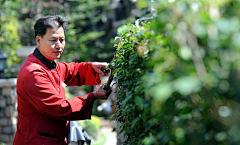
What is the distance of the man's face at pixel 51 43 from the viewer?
259cm

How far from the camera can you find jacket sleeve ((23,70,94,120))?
2.29 meters

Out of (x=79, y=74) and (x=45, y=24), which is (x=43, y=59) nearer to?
(x=45, y=24)

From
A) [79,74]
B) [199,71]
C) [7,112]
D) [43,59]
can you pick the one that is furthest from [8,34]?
[199,71]

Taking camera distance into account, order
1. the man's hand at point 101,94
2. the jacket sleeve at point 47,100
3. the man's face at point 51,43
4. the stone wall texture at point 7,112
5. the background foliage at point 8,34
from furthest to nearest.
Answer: the background foliage at point 8,34
the stone wall texture at point 7,112
the man's face at point 51,43
the man's hand at point 101,94
the jacket sleeve at point 47,100

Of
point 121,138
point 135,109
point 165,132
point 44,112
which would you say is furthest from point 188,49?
point 121,138

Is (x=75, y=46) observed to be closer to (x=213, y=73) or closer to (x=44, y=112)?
(x=44, y=112)

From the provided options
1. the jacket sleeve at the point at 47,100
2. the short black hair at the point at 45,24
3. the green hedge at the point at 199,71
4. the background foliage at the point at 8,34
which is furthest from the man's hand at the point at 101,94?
the background foliage at the point at 8,34

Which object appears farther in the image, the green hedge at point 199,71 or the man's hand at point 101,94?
the man's hand at point 101,94

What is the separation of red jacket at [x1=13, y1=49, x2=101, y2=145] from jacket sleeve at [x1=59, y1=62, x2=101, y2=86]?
259mm

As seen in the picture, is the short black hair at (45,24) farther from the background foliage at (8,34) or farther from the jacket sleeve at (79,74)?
the background foliage at (8,34)

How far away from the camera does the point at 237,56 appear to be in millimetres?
812

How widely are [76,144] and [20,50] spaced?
18.5 ft

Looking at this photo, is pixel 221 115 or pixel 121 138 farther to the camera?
pixel 121 138

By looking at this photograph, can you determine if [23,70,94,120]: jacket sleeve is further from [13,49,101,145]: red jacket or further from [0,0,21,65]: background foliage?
[0,0,21,65]: background foliage
